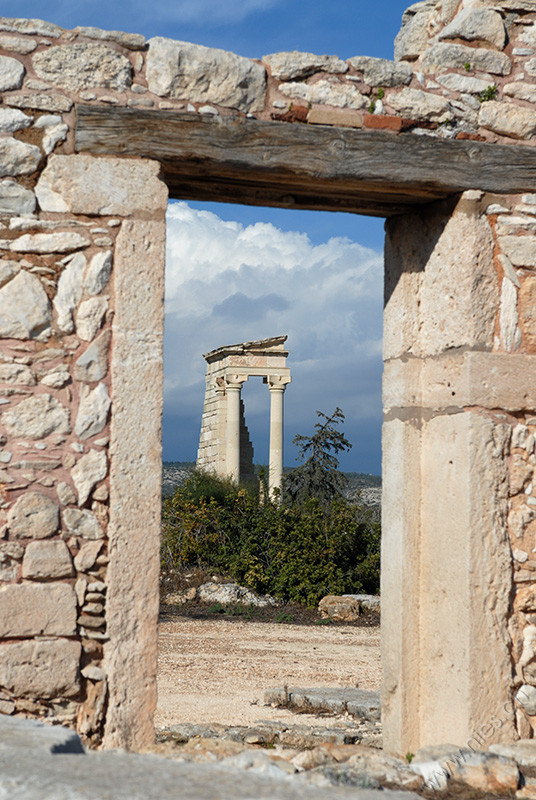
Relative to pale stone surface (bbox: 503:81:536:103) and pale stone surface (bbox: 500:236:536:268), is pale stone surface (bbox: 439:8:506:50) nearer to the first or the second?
pale stone surface (bbox: 503:81:536:103)

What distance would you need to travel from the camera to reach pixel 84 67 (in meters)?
3.86

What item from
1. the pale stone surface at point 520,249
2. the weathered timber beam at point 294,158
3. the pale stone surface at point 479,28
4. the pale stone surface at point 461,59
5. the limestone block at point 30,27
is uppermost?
the pale stone surface at point 479,28

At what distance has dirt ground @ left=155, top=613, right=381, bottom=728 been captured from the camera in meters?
5.83

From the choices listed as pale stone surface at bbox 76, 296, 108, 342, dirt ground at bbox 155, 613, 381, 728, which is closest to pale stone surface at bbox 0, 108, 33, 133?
pale stone surface at bbox 76, 296, 108, 342

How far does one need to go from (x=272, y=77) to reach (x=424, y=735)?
3393 mm

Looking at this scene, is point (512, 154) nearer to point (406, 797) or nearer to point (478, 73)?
point (478, 73)

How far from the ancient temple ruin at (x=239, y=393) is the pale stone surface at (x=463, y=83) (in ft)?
46.8

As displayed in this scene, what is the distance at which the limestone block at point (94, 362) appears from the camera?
3783 millimetres

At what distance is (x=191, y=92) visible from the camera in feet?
13.0

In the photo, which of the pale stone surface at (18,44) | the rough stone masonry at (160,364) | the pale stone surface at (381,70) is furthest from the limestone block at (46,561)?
the pale stone surface at (381,70)

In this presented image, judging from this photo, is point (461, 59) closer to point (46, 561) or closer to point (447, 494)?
point (447, 494)

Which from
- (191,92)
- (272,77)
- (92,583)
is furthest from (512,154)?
(92,583)

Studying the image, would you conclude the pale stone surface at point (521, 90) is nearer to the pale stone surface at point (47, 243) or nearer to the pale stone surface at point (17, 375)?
the pale stone surface at point (47, 243)

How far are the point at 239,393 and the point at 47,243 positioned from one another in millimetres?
15138
